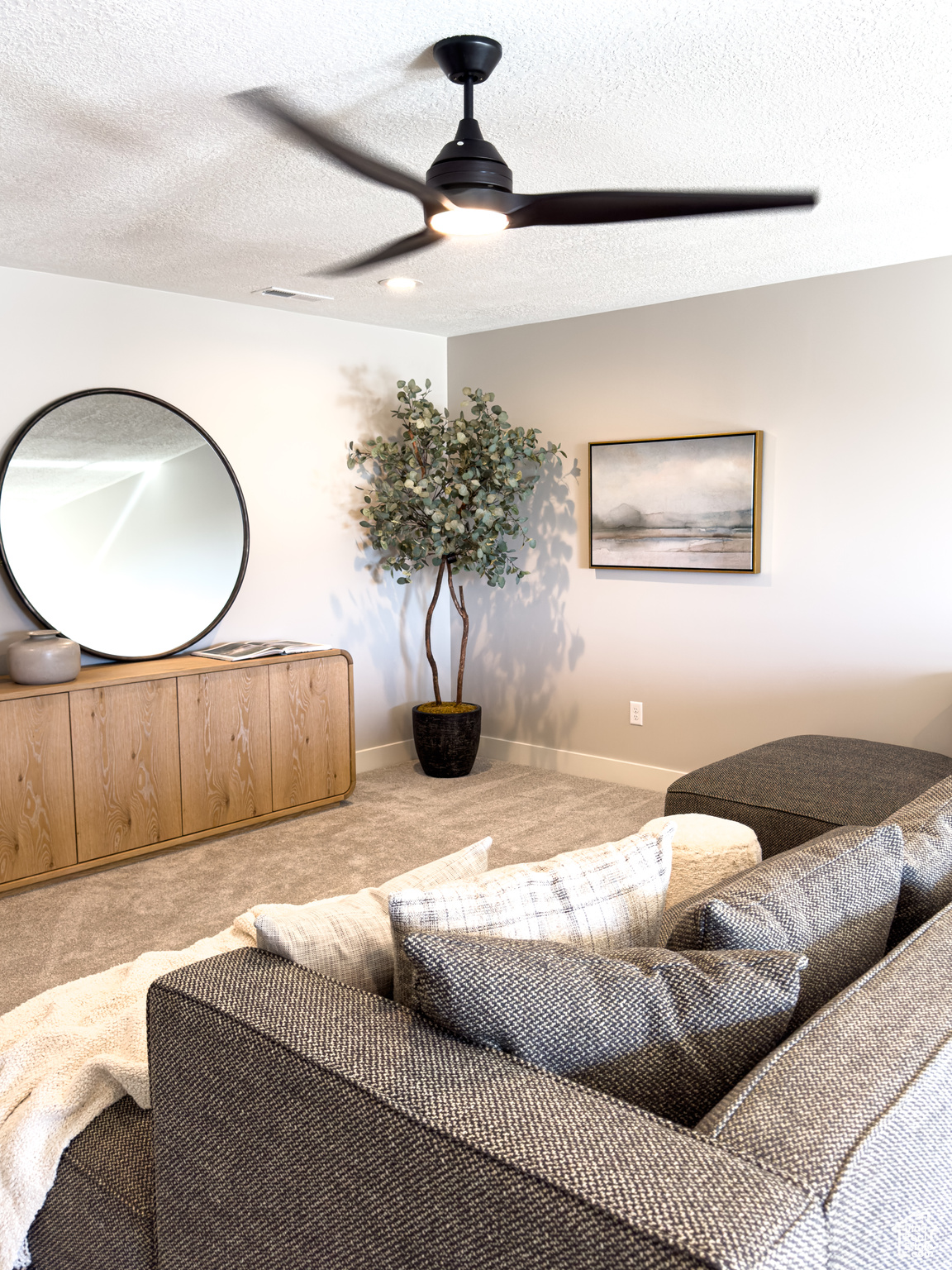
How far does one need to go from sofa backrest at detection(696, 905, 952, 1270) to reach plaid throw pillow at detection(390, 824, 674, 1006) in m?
Result: 0.33

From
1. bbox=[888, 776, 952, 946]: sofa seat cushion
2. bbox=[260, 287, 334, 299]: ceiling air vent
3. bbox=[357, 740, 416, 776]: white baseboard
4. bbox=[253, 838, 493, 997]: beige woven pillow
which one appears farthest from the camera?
bbox=[357, 740, 416, 776]: white baseboard


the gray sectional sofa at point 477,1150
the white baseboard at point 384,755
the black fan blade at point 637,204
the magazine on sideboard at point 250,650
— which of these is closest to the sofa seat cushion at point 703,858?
the gray sectional sofa at point 477,1150

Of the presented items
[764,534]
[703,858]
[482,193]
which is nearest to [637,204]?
[482,193]

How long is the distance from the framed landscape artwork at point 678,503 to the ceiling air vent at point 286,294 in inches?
59.0

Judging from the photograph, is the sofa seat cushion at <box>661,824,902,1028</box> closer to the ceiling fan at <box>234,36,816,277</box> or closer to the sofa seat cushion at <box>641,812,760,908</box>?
the sofa seat cushion at <box>641,812,760,908</box>

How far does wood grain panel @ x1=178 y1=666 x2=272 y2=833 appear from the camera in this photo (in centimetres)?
381

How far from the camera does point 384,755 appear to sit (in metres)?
5.14

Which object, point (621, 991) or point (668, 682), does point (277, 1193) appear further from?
point (668, 682)

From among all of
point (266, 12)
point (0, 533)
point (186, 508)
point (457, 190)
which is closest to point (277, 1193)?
point (457, 190)

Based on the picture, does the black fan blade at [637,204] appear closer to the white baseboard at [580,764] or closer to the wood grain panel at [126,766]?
the wood grain panel at [126,766]

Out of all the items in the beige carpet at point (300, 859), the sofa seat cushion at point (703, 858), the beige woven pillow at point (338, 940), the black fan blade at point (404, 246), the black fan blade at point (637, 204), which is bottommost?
the beige carpet at point (300, 859)

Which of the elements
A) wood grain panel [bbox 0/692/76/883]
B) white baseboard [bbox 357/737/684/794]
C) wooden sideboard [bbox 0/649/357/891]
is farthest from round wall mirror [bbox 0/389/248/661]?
white baseboard [bbox 357/737/684/794]

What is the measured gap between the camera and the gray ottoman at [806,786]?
2834 millimetres

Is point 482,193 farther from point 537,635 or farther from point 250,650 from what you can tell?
point 537,635
